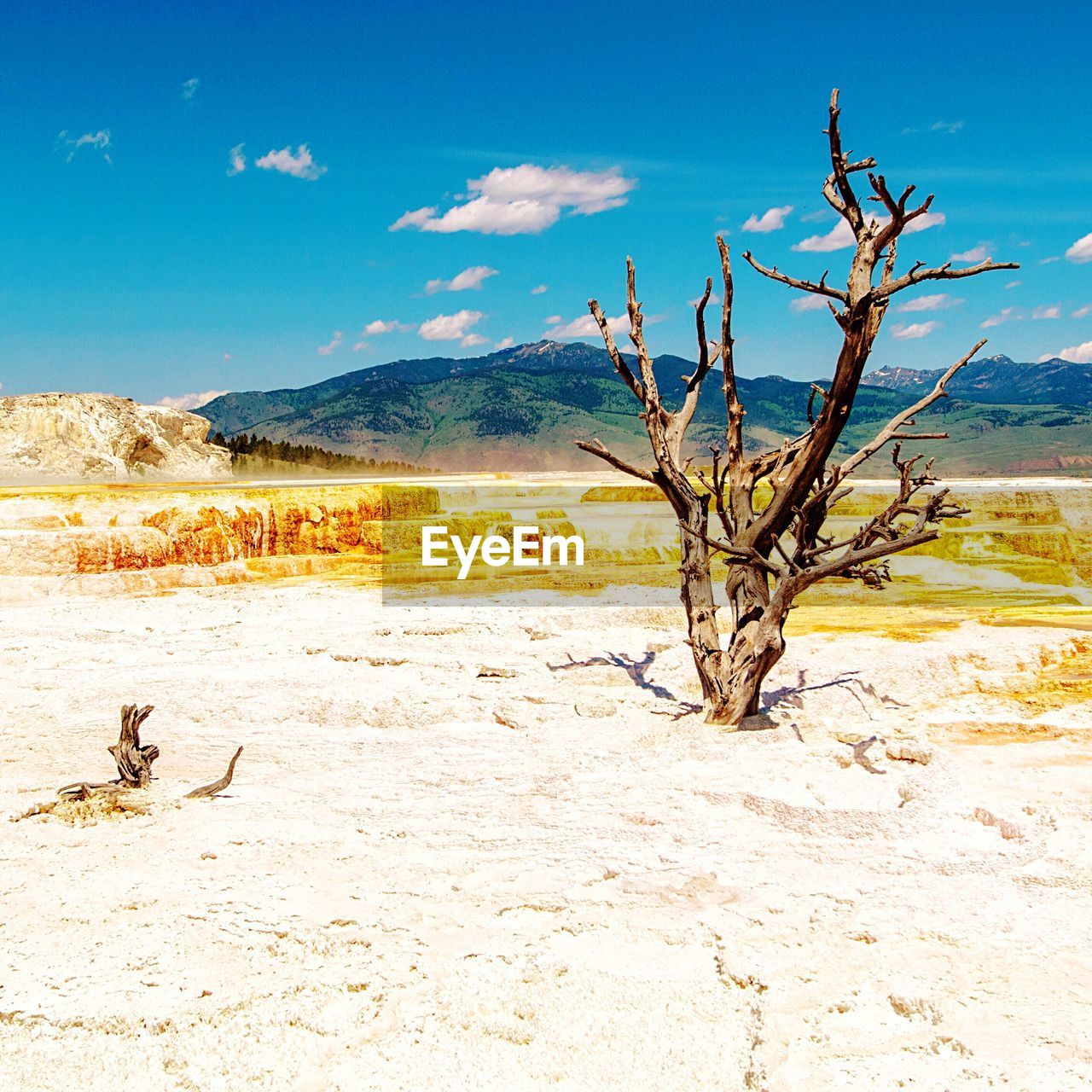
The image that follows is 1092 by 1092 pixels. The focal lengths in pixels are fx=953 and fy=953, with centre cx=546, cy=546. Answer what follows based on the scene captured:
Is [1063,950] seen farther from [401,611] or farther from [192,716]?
[401,611]

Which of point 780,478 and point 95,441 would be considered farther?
point 95,441

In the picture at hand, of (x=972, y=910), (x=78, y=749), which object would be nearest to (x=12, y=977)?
(x=78, y=749)

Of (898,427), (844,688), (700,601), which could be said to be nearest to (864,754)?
(700,601)

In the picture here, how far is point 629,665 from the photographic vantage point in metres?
9.05

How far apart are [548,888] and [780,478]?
3.75 metres

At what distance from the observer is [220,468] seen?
3022 centimetres

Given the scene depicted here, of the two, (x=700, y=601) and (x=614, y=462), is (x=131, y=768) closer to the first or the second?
(x=614, y=462)

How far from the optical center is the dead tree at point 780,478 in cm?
563

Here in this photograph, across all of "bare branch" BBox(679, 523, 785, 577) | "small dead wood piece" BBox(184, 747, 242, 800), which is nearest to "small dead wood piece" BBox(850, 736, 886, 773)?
"bare branch" BBox(679, 523, 785, 577)

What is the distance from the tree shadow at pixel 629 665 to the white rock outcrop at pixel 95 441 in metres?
20.8

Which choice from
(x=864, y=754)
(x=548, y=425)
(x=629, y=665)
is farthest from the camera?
(x=548, y=425)

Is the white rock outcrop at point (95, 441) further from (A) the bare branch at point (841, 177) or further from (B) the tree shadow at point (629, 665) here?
(A) the bare branch at point (841, 177)

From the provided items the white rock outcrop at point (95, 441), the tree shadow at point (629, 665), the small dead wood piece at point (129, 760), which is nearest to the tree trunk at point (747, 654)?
the tree shadow at point (629, 665)

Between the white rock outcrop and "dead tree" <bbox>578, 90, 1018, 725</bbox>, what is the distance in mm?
22583
